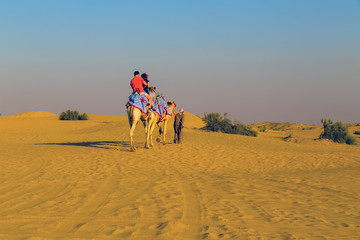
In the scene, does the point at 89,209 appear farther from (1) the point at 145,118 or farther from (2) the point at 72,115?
(2) the point at 72,115

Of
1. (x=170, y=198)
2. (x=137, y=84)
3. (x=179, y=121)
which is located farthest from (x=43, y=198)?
(x=179, y=121)

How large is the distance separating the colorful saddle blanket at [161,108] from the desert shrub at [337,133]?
64.2 ft

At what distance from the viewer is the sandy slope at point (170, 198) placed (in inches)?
190

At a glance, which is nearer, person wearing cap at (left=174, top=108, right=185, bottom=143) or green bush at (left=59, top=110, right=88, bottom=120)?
person wearing cap at (left=174, top=108, right=185, bottom=143)

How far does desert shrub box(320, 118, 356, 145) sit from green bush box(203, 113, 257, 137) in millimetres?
6616

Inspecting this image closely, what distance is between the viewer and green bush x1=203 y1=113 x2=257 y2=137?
102 feet

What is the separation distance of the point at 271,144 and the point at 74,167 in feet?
51.5

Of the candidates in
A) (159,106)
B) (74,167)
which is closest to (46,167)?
(74,167)

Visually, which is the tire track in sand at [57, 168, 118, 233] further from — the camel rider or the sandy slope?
the camel rider

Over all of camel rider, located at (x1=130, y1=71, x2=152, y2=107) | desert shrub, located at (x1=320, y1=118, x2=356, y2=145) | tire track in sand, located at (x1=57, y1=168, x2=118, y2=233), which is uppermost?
camel rider, located at (x1=130, y1=71, x2=152, y2=107)

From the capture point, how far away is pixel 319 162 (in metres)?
14.7

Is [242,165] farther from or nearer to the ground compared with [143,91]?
nearer to the ground

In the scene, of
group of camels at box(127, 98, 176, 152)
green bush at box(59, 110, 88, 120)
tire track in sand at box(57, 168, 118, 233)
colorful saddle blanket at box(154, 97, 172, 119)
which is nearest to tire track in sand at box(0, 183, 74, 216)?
tire track in sand at box(57, 168, 118, 233)

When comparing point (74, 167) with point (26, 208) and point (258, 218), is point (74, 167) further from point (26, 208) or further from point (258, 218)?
point (258, 218)
